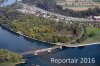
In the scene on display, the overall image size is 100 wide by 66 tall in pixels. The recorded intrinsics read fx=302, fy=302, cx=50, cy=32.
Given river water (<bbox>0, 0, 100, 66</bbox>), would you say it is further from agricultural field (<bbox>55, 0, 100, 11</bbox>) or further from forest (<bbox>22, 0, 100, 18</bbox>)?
agricultural field (<bbox>55, 0, 100, 11</bbox>)

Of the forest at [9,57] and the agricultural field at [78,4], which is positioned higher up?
the agricultural field at [78,4]

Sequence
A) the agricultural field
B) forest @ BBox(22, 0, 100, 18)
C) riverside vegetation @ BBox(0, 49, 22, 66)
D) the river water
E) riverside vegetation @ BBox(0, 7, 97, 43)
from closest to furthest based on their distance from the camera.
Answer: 1. riverside vegetation @ BBox(0, 49, 22, 66)
2. the river water
3. riverside vegetation @ BBox(0, 7, 97, 43)
4. forest @ BBox(22, 0, 100, 18)
5. the agricultural field

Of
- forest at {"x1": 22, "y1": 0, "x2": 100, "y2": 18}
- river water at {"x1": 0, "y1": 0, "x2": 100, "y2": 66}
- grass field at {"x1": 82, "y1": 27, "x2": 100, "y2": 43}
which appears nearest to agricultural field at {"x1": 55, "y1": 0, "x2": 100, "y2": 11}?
forest at {"x1": 22, "y1": 0, "x2": 100, "y2": 18}

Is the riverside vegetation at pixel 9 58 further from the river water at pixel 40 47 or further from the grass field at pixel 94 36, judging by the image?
the grass field at pixel 94 36

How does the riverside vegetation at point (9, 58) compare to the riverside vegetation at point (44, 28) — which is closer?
the riverside vegetation at point (9, 58)

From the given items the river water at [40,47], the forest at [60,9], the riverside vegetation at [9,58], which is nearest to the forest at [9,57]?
the riverside vegetation at [9,58]

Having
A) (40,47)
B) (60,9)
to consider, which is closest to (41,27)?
(40,47)

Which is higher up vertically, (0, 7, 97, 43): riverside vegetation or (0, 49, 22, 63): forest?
(0, 7, 97, 43): riverside vegetation

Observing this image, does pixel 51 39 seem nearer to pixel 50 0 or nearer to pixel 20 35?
pixel 20 35

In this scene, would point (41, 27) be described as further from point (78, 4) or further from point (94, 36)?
point (78, 4)
